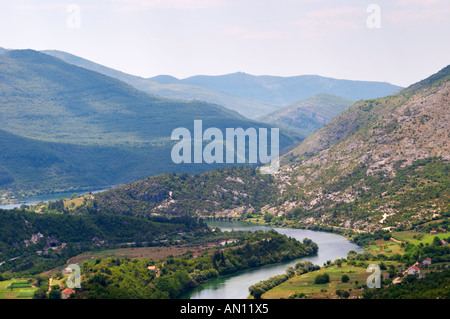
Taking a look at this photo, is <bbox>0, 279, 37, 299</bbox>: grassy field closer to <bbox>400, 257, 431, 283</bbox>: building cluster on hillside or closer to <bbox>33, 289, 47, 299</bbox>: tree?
<bbox>33, 289, 47, 299</bbox>: tree

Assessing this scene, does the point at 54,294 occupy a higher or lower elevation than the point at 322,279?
lower

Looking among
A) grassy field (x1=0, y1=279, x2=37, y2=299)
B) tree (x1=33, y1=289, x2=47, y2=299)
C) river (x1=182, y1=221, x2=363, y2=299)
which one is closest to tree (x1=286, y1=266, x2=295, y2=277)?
river (x1=182, y1=221, x2=363, y2=299)

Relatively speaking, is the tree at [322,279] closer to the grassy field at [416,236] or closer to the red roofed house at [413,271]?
the red roofed house at [413,271]

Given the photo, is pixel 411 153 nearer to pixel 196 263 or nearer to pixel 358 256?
pixel 358 256

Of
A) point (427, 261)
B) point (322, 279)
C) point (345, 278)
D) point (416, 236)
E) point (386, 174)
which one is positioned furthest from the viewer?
point (386, 174)

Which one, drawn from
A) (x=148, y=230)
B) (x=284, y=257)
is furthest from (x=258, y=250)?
(x=148, y=230)

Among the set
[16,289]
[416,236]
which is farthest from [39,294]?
[416,236]

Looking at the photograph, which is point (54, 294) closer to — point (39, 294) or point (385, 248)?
point (39, 294)
